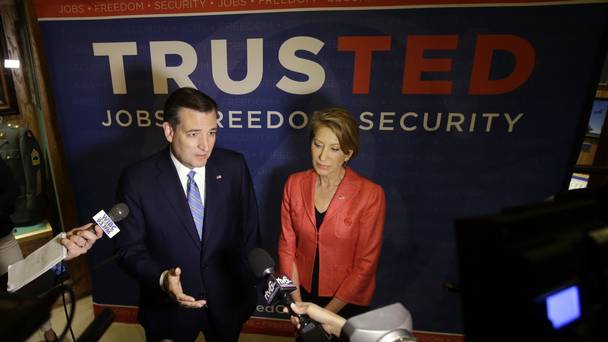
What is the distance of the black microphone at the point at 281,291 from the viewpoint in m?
1.00

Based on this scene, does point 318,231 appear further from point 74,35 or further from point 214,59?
point 74,35

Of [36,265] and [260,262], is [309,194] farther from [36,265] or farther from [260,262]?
[36,265]

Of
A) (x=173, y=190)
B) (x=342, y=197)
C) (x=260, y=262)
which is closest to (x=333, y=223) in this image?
(x=342, y=197)

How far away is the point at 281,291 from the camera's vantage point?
3.82 feet

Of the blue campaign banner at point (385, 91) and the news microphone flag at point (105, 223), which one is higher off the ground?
the blue campaign banner at point (385, 91)

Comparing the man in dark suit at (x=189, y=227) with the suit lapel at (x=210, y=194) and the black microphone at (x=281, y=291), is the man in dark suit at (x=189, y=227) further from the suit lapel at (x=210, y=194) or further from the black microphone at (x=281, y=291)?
the black microphone at (x=281, y=291)

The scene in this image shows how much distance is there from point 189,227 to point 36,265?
2.30 feet

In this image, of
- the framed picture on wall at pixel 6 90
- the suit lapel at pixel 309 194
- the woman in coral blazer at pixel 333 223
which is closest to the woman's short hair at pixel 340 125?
the woman in coral blazer at pixel 333 223

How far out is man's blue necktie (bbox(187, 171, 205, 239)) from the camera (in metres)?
1.84

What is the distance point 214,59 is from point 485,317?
1.85 metres

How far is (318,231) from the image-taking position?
200cm

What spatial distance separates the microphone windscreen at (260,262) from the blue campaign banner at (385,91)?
2.62ft

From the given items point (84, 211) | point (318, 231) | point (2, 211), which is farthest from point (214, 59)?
point (2, 211)

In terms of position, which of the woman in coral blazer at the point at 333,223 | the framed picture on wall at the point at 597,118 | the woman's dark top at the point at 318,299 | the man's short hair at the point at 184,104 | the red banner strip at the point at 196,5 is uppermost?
the red banner strip at the point at 196,5
